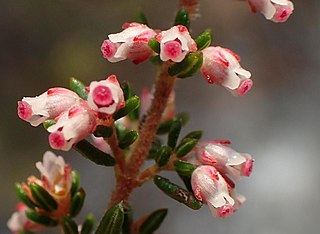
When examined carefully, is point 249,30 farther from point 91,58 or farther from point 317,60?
point 91,58

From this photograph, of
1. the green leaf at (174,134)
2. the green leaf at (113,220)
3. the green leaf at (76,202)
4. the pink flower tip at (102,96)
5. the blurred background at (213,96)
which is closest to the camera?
the pink flower tip at (102,96)

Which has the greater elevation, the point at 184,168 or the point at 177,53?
the point at 177,53

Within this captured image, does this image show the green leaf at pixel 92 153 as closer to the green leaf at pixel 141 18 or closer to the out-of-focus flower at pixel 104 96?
the out-of-focus flower at pixel 104 96

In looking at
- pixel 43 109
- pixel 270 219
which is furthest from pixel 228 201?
pixel 270 219

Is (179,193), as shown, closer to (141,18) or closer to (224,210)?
(224,210)

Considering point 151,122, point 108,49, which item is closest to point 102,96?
point 108,49

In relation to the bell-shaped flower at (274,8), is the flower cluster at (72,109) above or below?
below

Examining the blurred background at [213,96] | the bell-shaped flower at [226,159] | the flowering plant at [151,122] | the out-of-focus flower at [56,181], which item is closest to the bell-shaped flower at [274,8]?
the flowering plant at [151,122]
